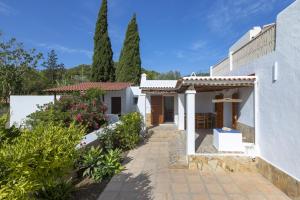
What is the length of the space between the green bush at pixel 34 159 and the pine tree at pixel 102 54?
2653 cm

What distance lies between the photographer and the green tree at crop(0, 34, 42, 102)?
3047cm

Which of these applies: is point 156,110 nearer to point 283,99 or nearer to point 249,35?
point 249,35

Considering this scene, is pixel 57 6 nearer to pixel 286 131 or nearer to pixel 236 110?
pixel 236 110

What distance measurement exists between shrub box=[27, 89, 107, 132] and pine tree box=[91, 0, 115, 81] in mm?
15525

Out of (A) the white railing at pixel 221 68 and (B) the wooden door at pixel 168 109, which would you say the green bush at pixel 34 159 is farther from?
(B) the wooden door at pixel 168 109

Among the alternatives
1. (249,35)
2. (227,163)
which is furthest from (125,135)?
(249,35)

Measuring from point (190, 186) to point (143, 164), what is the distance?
107 inches

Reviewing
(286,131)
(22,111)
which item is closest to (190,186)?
(286,131)

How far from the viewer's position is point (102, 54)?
30812mm

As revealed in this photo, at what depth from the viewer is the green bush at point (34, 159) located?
2.99m

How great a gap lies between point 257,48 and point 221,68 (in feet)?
20.5

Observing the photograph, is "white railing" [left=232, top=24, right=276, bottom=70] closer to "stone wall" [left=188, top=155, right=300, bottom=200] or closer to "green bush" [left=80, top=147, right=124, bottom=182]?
"stone wall" [left=188, top=155, right=300, bottom=200]

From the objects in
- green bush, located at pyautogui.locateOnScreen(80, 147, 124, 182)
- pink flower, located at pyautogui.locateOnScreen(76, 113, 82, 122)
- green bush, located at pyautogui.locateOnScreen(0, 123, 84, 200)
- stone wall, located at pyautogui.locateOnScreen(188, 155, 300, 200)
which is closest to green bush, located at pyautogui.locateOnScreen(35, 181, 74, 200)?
green bush, located at pyautogui.locateOnScreen(0, 123, 84, 200)

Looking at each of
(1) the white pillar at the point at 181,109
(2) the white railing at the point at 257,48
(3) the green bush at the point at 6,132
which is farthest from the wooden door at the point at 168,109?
(3) the green bush at the point at 6,132
